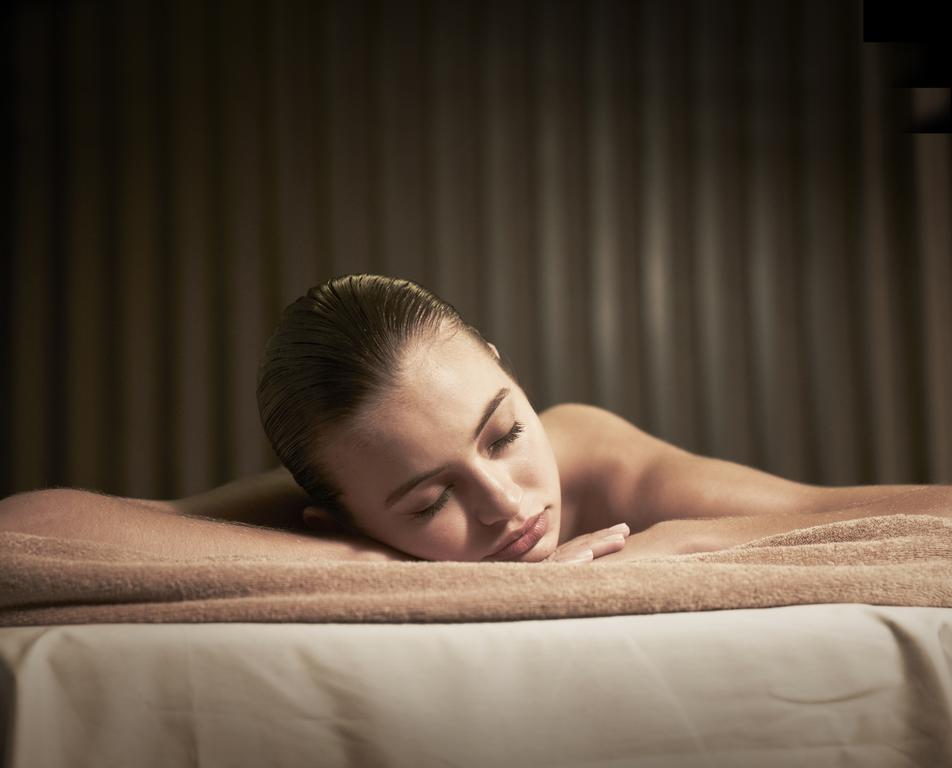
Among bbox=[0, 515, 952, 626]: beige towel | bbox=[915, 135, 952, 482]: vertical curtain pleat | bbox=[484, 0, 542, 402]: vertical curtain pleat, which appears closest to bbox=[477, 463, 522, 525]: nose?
bbox=[0, 515, 952, 626]: beige towel

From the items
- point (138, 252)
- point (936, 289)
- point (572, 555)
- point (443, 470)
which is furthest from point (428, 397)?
point (936, 289)

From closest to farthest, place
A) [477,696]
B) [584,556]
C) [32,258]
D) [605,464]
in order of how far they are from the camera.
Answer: [477,696]
[584,556]
[605,464]
[32,258]

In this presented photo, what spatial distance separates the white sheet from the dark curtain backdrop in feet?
4.65

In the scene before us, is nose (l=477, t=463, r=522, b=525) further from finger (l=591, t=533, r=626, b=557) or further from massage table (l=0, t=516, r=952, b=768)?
massage table (l=0, t=516, r=952, b=768)

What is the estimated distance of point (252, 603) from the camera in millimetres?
536

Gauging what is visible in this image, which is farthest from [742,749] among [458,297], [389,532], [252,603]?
[458,297]

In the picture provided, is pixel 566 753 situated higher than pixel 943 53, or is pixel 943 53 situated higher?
pixel 943 53

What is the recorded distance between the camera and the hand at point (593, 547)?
0.78 metres

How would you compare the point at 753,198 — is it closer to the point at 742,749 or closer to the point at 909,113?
the point at 909,113

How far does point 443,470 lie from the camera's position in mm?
787

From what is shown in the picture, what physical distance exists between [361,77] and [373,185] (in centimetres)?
26

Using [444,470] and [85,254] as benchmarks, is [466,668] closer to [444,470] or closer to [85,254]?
[444,470]

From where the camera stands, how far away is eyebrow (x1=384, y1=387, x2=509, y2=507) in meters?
0.79

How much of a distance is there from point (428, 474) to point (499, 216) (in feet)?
4.09
